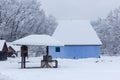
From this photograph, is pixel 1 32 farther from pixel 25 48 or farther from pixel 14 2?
pixel 25 48

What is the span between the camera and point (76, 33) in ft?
186

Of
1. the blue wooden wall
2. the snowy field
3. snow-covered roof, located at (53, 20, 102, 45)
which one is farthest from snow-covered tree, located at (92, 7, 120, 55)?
the snowy field

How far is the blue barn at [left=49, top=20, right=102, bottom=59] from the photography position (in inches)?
2132

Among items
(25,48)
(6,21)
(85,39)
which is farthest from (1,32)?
(25,48)

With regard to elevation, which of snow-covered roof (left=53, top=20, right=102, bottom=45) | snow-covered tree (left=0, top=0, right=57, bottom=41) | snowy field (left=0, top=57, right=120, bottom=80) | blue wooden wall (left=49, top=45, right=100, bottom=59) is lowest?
snowy field (left=0, top=57, right=120, bottom=80)

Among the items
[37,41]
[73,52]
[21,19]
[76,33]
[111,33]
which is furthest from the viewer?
[111,33]

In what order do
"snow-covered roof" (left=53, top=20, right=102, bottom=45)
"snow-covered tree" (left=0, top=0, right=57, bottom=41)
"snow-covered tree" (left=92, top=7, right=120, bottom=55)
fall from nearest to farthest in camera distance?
"snow-covered roof" (left=53, top=20, right=102, bottom=45)
"snow-covered tree" (left=0, top=0, right=57, bottom=41)
"snow-covered tree" (left=92, top=7, right=120, bottom=55)

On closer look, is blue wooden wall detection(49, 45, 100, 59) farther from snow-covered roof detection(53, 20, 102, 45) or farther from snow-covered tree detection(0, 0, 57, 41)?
snow-covered tree detection(0, 0, 57, 41)

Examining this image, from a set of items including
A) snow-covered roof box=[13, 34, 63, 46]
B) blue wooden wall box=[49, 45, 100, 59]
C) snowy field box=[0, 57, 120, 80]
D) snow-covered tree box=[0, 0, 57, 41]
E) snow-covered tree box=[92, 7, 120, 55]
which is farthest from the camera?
snow-covered tree box=[92, 7, 120, 55]

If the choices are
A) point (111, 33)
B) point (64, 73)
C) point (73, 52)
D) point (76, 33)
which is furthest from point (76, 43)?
point (111, 33)

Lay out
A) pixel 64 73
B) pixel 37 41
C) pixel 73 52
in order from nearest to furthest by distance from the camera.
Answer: pixel 64 73
pixel 37 41
pixel 73 52

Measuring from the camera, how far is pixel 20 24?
273 ft

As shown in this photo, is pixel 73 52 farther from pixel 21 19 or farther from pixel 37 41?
pixel 21 19

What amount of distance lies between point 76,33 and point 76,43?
280cm
